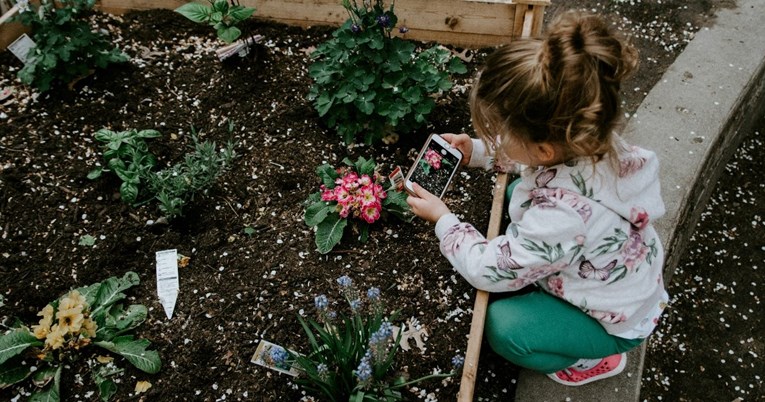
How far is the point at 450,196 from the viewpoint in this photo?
2.62 meters

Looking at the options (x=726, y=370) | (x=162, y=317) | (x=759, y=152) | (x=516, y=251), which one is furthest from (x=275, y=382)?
(x=759, y=152)

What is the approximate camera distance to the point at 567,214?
1656mm

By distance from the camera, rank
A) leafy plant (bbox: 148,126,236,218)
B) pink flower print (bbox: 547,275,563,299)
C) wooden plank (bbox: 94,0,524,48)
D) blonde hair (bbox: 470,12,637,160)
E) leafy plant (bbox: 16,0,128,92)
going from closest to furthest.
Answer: blonde hair (bbox: 470,12,637,160)
pink flower print (bbox: 547,275,563,299)
leafy plant (bbox: 148,126,236,218)
leafy plant (bbox: 16,0,128,92)
wooden plank (bbox: 94,0,524,48)

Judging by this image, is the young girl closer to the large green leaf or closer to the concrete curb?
the concrete curb

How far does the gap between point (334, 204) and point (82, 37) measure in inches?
60.5

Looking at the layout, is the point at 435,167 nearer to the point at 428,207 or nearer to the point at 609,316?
the point at 428,207

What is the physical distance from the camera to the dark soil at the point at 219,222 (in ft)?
7.08

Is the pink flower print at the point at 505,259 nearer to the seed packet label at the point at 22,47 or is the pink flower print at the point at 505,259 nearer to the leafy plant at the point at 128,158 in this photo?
the leafy plant at the point at 128,158

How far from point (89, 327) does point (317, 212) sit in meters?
0.92

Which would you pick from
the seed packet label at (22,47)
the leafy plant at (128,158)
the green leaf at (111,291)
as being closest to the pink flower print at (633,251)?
the green leaf at (111,291)

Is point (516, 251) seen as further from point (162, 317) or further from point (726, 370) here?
point (726, 370)

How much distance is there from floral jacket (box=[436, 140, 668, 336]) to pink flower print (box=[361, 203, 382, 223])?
0.42m

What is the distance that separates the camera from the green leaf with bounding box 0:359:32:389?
200 centimetres

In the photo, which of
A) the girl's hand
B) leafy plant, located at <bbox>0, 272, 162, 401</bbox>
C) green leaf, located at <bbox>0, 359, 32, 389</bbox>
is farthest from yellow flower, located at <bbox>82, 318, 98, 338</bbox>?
the girl's hand
